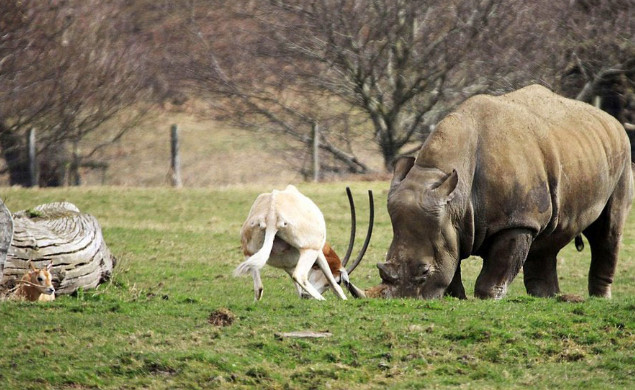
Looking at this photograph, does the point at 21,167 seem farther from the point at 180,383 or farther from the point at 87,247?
the point at 180,383

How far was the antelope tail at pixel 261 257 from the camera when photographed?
11961 mm

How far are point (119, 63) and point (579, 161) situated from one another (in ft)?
77.8

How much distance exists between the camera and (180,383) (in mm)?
8391

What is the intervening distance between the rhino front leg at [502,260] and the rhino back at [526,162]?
108mm

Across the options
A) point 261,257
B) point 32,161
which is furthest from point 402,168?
point 32,161

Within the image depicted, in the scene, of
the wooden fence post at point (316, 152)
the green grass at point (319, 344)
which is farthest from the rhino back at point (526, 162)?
the wooden fence post at point (316, 152)

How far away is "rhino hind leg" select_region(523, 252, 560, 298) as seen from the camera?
44.7 ft

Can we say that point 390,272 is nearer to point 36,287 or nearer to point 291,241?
point 291,241

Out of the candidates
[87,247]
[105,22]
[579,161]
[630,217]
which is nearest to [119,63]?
[105,22]

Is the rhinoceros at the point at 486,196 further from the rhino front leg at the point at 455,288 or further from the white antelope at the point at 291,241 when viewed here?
the white antelope at the point at 291,241

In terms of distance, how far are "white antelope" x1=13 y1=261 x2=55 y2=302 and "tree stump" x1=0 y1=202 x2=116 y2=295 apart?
0.22 m

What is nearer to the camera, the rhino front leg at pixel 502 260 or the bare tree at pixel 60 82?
the rhino front leg at pixel 502 260

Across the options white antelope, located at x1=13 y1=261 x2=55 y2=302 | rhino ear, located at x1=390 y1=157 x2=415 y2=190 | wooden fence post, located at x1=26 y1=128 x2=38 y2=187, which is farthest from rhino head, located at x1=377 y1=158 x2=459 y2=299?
wooden fence post, located at x1=26 y1=128 x2=38 y2=187

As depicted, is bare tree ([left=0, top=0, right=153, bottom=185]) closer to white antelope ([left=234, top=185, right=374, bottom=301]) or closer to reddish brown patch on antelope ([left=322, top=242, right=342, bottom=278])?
reddish brown patch on antelope ([left=322, top=242, right=342, bottom=278])
